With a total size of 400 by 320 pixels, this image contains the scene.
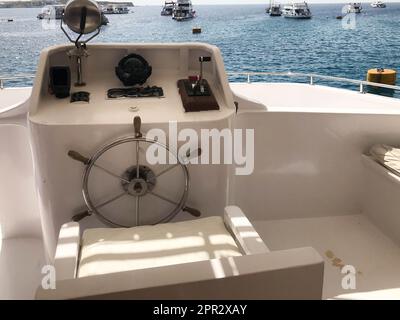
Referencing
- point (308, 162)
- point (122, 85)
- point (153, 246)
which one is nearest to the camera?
point (153, 246)

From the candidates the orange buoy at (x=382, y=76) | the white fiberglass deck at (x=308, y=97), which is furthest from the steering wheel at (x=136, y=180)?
the orange buoy at (x=382, y=76)

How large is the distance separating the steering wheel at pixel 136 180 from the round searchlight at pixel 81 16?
0.61 meters

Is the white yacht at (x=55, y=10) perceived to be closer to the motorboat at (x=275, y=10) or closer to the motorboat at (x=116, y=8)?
the motorboat at (x=116, y=8)

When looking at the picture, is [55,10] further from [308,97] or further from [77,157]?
[77,157]

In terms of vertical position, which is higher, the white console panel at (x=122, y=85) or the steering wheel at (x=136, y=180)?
the white console panel at (x=122, y=85)

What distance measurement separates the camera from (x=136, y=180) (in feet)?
5.08

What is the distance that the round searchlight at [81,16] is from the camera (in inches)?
71.5

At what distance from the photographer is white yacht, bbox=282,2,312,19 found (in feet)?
128

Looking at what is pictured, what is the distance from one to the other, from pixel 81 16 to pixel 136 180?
814 mm

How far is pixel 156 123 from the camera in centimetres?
154

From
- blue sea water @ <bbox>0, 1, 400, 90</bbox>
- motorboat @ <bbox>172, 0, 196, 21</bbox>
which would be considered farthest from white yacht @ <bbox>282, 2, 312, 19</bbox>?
motorboat @ <bbox>172, 0, 196, 21</bbox>

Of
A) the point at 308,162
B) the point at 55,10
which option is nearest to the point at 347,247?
the point at 308,162

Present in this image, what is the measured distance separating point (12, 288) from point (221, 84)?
48.3 inches

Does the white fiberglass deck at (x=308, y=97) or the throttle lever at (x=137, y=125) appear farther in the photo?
the white fiberglass deck at (x=308, y=97)
